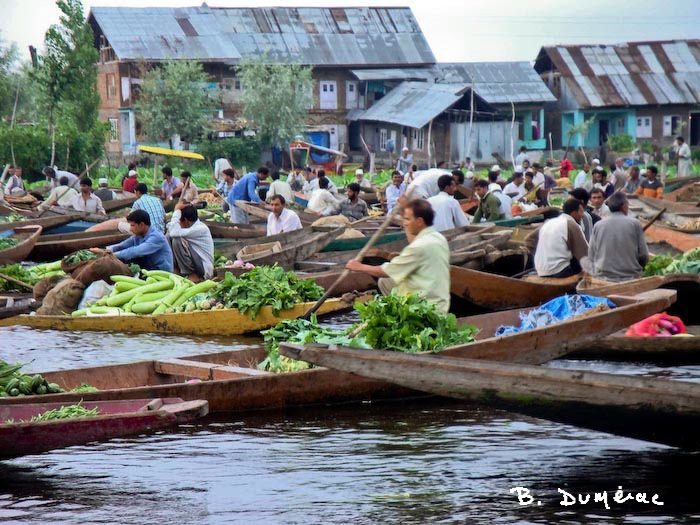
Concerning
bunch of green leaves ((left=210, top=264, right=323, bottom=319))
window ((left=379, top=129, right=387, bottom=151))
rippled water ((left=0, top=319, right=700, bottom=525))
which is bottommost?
rippled water ((left=0, top=319, right=700, bottom=525))

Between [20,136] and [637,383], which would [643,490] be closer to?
[637,383]

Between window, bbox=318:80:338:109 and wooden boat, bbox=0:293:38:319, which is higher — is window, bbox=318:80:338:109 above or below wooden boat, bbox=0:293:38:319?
above

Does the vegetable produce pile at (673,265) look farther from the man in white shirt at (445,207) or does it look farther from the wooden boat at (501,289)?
the man in white shirt at (445,207)

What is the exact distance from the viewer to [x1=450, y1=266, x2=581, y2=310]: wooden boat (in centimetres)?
1123

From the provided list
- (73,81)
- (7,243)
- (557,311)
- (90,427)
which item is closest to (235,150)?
(73,81)

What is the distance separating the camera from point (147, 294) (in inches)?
466

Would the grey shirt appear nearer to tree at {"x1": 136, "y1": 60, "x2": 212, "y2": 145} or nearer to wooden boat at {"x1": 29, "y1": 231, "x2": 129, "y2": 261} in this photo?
wooden boat at {"x1": 29, "y1": 231, "x2": 129, "y2": 261}

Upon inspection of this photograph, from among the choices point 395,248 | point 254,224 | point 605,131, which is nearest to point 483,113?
point 605,131

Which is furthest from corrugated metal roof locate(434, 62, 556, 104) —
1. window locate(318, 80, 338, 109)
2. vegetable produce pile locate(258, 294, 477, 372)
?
vegetable produce pile locate(258, 294, 477, 372)

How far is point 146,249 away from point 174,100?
105ft

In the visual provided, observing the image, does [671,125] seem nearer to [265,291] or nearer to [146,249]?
[146,249]

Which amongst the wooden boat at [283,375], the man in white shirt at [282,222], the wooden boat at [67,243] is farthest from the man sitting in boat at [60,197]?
the wooden boat at [283,375]

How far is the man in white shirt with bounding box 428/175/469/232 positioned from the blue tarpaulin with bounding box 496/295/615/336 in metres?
4.32

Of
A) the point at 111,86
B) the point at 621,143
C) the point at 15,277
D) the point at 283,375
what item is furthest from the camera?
the point at 111,86
